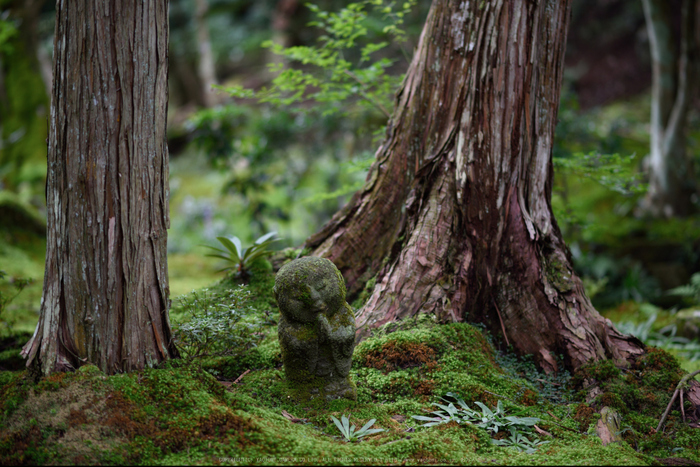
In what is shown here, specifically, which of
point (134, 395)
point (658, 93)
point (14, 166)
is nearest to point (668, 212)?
point (658, 93)

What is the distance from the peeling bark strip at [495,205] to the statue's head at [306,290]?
0.97 m

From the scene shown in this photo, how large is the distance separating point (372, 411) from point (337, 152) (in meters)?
8.49

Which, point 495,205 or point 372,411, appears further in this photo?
point 495,205

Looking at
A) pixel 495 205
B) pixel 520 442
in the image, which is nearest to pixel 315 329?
pixel 520 442

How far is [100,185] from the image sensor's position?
2.55 meters

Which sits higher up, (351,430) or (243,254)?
(243,254)

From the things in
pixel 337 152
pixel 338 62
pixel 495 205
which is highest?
pixel 338 62

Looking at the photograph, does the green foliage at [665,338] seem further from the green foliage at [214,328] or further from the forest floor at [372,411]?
the green foliage at [214,328]

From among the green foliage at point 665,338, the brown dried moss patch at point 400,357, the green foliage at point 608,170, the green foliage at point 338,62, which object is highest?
the green foliage at point 338,62

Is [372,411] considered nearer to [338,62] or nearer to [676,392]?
[676,392]

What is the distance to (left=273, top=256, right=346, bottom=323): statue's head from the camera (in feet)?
9.11

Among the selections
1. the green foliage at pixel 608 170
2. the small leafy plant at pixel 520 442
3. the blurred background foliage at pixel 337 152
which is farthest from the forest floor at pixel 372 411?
the green foliage at pixel 608 170

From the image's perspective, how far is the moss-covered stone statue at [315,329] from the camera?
9.16 ft

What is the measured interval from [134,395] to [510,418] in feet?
7.25
